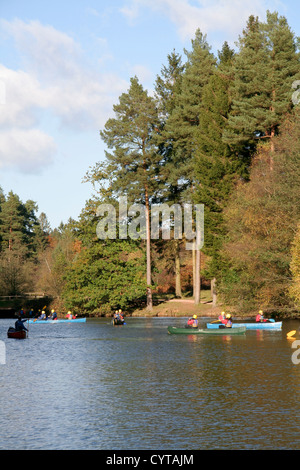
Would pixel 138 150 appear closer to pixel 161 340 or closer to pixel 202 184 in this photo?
pixel 202 184

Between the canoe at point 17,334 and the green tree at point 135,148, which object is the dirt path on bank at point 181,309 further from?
the canoe at point 17,334

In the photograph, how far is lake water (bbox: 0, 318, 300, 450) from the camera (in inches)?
778

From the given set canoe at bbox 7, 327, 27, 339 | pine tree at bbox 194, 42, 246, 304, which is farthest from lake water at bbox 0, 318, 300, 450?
pine tree at bbox 194, 42, 246, 304

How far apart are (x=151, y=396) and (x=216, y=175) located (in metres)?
47.0

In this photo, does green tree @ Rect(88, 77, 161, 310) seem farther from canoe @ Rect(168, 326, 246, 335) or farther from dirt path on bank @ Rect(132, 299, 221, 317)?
canoe @ Rect(168, 326, 246, 335)

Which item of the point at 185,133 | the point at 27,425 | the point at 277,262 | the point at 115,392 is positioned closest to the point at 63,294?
the point at 185,133

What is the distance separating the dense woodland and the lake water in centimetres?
1436

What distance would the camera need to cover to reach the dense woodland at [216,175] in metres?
57.7

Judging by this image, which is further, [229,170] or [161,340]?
[229,170]

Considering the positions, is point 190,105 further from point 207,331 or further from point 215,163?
point 207,331

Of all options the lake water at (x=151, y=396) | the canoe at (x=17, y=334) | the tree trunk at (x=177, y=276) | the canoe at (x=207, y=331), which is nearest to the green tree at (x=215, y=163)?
the tree trunk at (x=177, y=276)

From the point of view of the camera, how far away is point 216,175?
7075cm

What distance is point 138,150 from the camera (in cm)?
8081

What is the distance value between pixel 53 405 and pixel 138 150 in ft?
193
